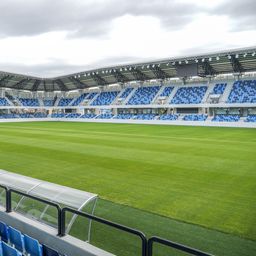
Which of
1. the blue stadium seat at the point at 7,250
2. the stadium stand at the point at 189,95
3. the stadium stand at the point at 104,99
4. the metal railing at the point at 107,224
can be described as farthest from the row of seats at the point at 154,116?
the blue stadium seat at the point at 7,250

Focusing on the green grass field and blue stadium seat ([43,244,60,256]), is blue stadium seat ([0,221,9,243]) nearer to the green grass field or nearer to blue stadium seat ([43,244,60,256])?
blue stadium seat ([43,244,60,256])

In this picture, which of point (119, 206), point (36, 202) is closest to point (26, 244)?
point (36, 202)

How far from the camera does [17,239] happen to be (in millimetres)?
5629

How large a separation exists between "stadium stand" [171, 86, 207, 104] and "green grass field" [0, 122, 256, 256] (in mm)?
34472

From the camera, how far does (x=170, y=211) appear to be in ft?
29.8

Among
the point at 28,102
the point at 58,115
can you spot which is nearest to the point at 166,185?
the point at 58,115

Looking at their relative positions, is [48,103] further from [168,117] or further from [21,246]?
[21,246]

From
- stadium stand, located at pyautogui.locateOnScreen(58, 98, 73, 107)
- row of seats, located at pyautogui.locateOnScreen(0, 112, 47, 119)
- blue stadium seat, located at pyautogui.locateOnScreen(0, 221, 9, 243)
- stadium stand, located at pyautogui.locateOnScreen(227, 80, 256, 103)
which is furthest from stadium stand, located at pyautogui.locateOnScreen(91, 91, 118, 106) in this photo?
blue stadium seat, located at pyautogui.locateOnScreen(0, 221, 9, 243)

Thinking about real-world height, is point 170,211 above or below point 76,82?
below

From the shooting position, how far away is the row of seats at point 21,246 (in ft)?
16.7

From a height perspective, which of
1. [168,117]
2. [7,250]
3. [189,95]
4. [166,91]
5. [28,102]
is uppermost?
[166,91]

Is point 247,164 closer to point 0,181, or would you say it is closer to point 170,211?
point 170,211

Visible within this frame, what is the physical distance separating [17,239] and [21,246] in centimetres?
18

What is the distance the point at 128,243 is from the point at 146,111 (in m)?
58.0
